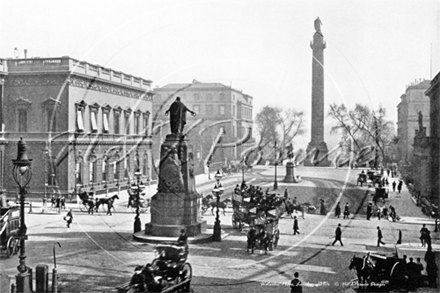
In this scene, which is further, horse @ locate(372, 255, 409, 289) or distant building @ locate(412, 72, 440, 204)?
distant building @ locate(412, 72, 440, 204)

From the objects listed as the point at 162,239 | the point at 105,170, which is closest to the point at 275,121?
the point at 105,170

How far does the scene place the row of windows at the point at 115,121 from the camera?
1499 inches

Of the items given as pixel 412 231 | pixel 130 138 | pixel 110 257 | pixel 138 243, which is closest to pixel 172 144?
pixel 138 243

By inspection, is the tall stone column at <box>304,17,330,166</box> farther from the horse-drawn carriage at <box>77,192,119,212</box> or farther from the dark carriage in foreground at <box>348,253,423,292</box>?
the dark carriage in foreground at <box>348,253,423,292</box>

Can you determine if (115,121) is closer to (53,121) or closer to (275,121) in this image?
(53,121)

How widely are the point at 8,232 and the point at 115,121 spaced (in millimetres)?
25730

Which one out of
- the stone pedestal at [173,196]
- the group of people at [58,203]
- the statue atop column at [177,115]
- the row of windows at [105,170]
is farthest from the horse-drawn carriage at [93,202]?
the statue atop column at [177,115]

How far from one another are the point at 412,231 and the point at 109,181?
25.0m

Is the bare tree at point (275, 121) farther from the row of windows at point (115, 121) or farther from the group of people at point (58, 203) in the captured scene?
the group of people at point (58, 203)

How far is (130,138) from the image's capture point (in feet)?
150

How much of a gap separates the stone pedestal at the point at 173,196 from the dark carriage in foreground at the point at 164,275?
318 inches

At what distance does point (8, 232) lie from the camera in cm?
1780

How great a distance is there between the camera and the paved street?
14250mm

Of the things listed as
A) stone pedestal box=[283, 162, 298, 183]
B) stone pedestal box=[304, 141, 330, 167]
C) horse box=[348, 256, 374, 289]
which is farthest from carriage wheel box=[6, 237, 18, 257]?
stone pedestal box=[304, 141, 330, 167]
